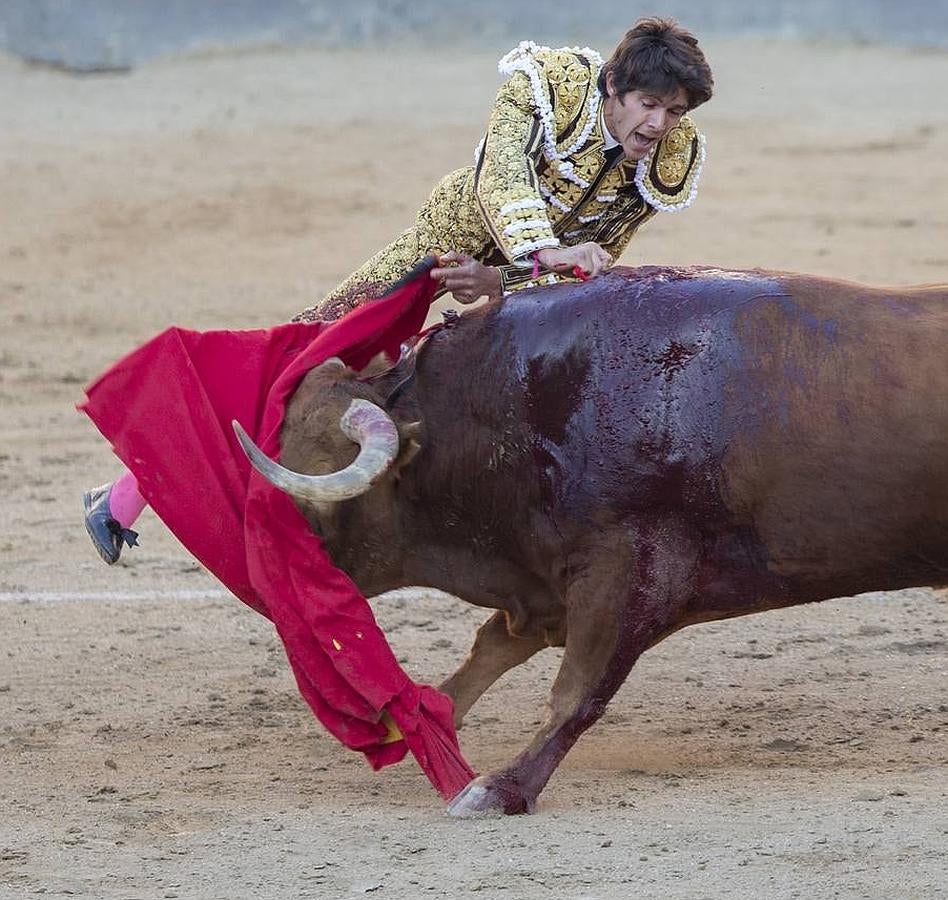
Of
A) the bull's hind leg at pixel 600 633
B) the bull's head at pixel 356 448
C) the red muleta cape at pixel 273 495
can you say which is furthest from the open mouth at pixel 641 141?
the bull's hind leg at pixel 600 633

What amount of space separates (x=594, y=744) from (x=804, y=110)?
10.8 m

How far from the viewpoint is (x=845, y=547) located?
4602mm

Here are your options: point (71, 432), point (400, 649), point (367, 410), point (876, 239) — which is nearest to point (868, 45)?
point (876, 239)

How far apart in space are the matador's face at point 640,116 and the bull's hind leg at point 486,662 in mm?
1236

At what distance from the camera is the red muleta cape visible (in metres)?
4.68

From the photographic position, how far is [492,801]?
455 centimetres

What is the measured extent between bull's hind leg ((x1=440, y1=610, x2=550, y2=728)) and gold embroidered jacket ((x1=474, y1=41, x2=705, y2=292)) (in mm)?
931

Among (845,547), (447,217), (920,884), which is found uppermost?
(447,217)

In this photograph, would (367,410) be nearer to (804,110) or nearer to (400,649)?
(400,649)

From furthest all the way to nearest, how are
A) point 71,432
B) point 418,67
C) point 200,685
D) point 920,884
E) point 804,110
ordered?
point 418,67, point 804,110, point 71,432, point 200,685, point 920,884

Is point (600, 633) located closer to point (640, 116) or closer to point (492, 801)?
point (492, 801)

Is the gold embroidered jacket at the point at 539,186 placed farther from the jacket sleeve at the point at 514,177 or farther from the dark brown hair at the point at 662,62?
the dark brown hair at the point at 662,62

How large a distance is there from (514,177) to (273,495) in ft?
3.08

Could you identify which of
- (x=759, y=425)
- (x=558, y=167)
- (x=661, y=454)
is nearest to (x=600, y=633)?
(x=661, y=454)
